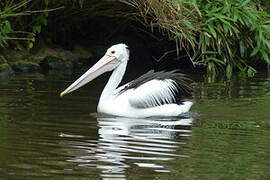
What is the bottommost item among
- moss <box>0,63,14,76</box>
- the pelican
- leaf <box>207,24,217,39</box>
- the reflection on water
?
the reflection on water

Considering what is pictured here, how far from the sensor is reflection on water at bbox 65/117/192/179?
6281 mm

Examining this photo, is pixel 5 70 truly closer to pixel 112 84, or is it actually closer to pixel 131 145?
pixel 112 84

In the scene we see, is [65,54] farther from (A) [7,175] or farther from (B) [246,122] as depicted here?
(A) [7,175]

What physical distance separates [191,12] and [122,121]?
13.0ft

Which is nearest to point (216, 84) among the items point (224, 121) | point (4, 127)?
point (224, 121)

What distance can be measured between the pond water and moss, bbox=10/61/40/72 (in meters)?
2.06

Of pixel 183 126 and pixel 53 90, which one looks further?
pixel 53 90

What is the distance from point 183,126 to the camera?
860 centimetres

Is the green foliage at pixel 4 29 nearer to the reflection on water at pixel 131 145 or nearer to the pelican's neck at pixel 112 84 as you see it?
the pelican's neck at pixel 112 84

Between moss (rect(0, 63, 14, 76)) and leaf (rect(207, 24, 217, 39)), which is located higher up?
leaf (rect(207, 24, 217, 39))

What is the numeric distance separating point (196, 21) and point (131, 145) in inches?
225

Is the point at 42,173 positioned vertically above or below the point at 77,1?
below

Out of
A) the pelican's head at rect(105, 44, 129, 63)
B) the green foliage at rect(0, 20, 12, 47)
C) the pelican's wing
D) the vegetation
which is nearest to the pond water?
the pelican's wing

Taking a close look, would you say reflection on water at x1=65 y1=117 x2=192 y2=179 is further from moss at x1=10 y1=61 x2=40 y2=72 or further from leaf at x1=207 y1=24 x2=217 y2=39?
moss at x1=10 y1=61 x2=40 y2=72
